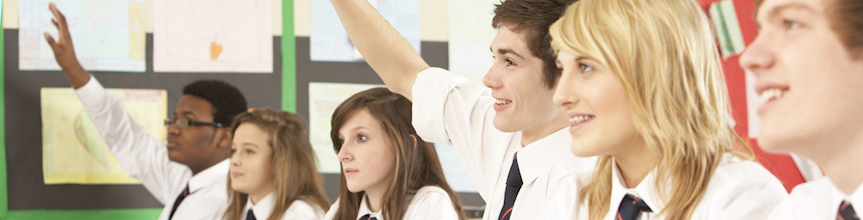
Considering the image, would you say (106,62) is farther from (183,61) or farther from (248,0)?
(248,0)

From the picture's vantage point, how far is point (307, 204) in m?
3.13

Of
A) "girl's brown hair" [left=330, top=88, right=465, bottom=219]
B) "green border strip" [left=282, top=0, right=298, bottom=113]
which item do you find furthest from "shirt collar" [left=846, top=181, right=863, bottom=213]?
"green border strip" [left=282, top=0, right=298, bottom=113]

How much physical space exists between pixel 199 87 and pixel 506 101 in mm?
1907

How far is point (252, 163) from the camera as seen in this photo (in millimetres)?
3273

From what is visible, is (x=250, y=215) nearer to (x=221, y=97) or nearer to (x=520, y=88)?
(x=221, y=97)

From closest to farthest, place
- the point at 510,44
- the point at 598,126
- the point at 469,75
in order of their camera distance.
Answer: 1. the point at 598,126
2. the point at 510,44
3. the point at 469,75

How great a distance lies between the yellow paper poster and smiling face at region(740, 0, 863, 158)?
2.84 meters

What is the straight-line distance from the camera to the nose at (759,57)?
3.28ft

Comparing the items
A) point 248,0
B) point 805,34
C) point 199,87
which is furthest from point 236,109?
point 805,34

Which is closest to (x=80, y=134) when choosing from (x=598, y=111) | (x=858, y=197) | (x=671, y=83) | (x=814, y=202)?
(x=598, y=111)

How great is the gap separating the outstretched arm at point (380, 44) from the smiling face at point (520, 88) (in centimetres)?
37

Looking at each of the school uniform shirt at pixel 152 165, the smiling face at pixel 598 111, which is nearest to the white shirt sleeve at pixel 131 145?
the school uniform shirt at pixel 152 165

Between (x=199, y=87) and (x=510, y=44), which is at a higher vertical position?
(x=510, y=44)

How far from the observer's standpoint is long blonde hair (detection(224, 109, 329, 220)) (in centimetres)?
317
